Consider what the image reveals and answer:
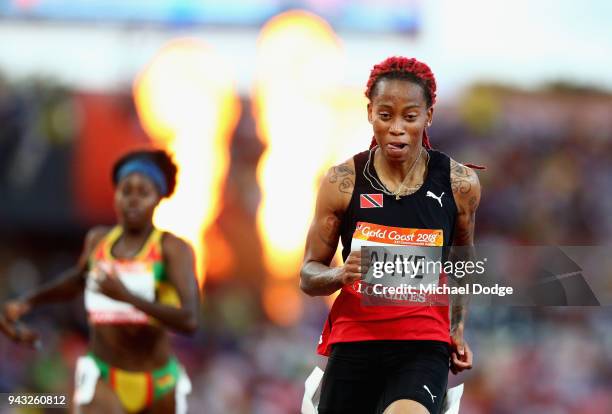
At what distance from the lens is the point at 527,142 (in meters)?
27.3

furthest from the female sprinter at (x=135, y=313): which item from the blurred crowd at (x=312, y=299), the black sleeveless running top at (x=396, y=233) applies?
the blurred crowd at (x=312, y=299)

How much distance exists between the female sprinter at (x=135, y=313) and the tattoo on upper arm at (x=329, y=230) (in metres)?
1.85

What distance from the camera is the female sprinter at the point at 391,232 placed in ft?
19.4

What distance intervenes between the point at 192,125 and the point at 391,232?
73.0 ft

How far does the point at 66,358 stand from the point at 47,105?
1006cm

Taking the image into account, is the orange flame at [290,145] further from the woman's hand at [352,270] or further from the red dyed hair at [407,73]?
the woman's hand at [352,270]

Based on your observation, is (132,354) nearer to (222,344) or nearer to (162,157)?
(162,157)

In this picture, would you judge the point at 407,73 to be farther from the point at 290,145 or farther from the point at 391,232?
the point at 290,145

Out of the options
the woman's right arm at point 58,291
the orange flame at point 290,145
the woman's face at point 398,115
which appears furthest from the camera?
the orange flame at point 290,145

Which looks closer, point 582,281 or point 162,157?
point 582,281

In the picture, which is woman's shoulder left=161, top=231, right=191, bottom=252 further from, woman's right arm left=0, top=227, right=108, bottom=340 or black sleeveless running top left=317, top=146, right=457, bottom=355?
black sleeveless running top left=317, top=146, right=457, bottom=355

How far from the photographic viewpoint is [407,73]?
596cm

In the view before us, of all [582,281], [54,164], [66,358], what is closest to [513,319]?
[66,358]

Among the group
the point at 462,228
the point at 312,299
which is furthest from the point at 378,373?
the point at 312,299
